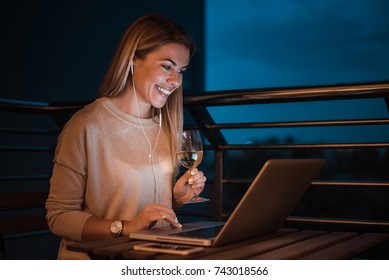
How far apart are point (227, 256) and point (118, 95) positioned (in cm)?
91

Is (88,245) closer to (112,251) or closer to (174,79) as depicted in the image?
(112,251)

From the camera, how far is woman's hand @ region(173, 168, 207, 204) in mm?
1733

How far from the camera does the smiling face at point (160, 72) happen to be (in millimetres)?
1879

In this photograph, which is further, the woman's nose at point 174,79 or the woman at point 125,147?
the woman's nose at point 174,79

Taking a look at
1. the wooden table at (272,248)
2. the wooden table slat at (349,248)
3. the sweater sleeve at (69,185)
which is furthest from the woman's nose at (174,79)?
the wooden table slat at (349,248)

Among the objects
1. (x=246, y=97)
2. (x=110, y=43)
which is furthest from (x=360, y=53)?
(x=246, y=97)

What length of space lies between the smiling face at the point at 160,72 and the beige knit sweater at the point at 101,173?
0.12 metres

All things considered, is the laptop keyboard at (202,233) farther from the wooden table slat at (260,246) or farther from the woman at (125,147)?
the woman at (125,147)

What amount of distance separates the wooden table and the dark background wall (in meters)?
3.37

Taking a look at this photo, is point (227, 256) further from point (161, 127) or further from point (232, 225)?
point (161, 127)

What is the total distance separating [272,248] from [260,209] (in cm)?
10

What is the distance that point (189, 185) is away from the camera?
193cm

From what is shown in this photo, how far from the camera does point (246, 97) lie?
2.41 meters

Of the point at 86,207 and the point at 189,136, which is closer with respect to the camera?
the point at 189,136
